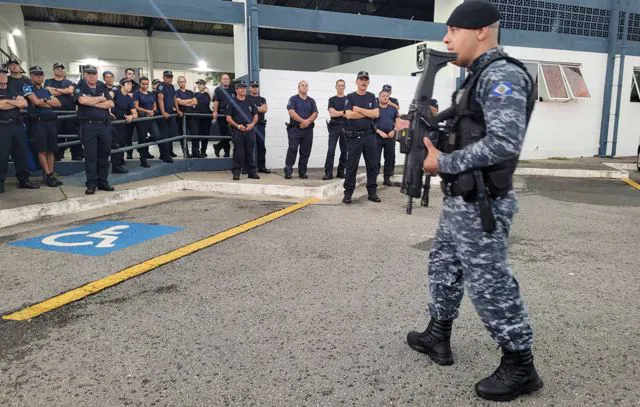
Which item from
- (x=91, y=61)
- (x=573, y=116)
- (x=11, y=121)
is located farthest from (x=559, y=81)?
(x=91, y=61)

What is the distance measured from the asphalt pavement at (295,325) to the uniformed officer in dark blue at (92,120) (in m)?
1.66

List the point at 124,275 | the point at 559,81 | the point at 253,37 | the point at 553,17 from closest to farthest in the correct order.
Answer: the point at 124,275, the point at 253,37, the point at 559,81, the point at 553,17

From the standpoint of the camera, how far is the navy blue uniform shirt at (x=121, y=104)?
27.5ft

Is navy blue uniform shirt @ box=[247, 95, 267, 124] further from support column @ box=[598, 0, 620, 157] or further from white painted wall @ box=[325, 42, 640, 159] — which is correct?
support column @ box=[598, 0, 620, 157]

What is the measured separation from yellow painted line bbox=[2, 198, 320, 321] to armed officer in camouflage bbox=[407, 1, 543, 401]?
2585mm

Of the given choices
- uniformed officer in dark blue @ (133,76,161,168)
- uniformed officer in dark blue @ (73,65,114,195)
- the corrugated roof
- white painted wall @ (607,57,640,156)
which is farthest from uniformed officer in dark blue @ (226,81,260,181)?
white painted wall @ (607,57,640,156)

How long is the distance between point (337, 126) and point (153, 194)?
3.58m

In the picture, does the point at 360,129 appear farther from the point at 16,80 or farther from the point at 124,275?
the point at 16,80

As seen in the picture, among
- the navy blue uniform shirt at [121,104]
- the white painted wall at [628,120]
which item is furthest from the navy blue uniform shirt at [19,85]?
the white painted wall at [628,120]

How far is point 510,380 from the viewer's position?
6.83ft

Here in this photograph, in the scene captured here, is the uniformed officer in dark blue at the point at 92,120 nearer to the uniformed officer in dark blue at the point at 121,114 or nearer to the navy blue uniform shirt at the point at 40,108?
the navy blue uniform shirt at the point at 40,108

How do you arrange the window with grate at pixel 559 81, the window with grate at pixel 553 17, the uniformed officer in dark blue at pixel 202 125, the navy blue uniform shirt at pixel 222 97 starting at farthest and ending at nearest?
1. the window with grate at pixel 559 81
2. the window with grate at pixel 553 17
3. the uniformed officer in dark blue at pixel 202 125
4. the navy blue uniform shirt at pixel 222 97

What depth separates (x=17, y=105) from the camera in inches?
253

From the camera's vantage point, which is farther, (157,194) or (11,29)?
(11,29)
